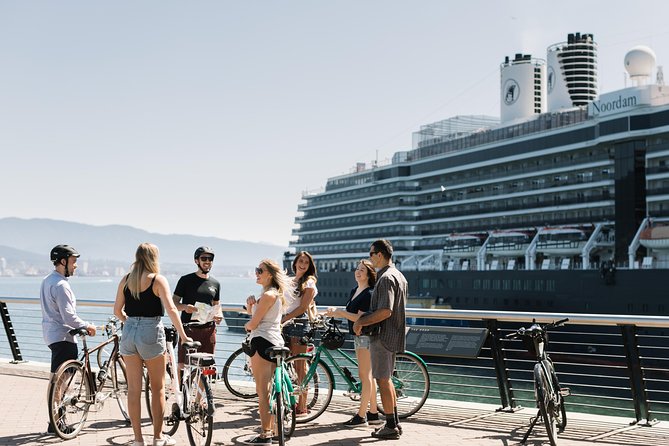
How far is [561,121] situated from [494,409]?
137 ft

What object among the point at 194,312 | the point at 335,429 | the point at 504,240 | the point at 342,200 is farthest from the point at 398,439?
the point at 342,200

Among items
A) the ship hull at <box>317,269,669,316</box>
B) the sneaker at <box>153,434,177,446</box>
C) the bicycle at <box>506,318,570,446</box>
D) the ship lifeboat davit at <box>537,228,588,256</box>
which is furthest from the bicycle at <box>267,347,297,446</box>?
the ship lifeboat davit at <box>537,228,588,256</box>

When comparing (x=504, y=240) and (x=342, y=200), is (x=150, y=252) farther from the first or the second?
(x=342, y=200)

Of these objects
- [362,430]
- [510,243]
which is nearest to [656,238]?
[510,243]

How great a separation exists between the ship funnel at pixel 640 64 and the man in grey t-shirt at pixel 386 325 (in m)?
42.0

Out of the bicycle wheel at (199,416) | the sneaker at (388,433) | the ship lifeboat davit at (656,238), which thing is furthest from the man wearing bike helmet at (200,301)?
the ship lifeboat davit at (656,238)

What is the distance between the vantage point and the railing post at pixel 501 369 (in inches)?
344

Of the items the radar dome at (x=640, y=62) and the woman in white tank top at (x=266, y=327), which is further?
the radar dome at (x=640, y=62)

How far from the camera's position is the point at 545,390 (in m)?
7.16

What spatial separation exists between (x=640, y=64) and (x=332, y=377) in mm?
42177

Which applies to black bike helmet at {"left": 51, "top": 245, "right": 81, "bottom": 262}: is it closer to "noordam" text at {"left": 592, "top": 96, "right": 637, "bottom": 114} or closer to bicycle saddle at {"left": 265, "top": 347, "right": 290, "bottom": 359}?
bicycle saddle at {"left": 265, "top": 347, "right": 290, "bottom": 359}

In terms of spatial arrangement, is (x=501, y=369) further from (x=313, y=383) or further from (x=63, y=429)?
(x=63, y=429)

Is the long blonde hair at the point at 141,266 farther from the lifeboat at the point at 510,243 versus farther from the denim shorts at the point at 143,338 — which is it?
the lifeboat at the point at 510,243

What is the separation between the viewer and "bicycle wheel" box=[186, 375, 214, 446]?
267 inches
